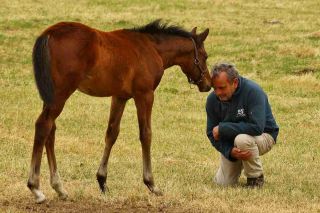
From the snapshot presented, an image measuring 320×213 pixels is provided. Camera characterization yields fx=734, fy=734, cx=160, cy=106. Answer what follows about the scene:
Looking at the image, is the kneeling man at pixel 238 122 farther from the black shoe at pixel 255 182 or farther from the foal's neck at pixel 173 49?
the foal's neck at pixel 173 49

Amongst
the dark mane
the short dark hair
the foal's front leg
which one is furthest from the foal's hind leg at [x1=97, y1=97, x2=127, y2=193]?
the short dark hair

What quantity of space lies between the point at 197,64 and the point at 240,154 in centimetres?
131

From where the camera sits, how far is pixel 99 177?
353 inches

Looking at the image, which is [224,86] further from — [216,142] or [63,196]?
[63,196]

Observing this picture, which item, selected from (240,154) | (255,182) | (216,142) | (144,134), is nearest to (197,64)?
(216,142)

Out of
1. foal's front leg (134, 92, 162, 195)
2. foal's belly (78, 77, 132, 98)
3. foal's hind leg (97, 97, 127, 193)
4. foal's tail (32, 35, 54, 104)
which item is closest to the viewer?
foal's tail (32, 35, 54, 104)

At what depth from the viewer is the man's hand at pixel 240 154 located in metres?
9.34

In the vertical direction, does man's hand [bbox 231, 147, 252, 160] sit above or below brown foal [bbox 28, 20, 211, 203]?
below

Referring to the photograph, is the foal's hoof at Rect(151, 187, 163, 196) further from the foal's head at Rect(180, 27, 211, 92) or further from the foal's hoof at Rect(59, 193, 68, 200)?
the foal's head at Rect(180, 27, 211, 92)

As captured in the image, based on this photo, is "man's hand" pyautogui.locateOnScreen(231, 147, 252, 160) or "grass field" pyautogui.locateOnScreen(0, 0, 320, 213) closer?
"grass field" pyautogui.locateOnScreen(0, 0, 320, 213)

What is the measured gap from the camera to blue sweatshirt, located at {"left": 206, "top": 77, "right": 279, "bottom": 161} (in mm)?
9328

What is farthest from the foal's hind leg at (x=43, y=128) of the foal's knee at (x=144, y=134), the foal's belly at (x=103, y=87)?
the foal's knee at (x=144, y=134)

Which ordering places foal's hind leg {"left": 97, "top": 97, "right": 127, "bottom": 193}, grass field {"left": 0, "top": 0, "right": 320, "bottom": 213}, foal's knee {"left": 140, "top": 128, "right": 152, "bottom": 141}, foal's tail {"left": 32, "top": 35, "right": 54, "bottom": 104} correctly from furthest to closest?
1. foal's hind leg {"left": 97, "top": 97, "right": 127, "bottom": 193}
2. foal's knee {"left": 140, "top": 128, "right": 152, "bottom": 141}
3. grass field {"left": 0, "top": 0, "right": 320, "bottom": 213}
4. foal's tail {"left": 32, "top": 35, "right": 54, "bottom": 104}

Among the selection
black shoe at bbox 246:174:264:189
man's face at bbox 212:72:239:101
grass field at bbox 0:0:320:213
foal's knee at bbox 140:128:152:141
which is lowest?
grass field at bbox 0:0:320:213
